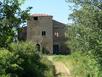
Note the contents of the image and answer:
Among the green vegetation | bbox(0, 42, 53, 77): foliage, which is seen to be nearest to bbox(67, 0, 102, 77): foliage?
the green vegetation

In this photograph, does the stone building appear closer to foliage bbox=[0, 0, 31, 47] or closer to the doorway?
the doorway

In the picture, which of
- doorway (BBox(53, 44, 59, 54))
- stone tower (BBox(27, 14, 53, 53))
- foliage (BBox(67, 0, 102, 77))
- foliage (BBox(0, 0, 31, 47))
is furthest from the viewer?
doorway (BBox(53, 44, 59, 54))

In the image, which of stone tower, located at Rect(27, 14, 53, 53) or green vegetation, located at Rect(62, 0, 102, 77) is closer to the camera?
green vegetation, located at Rect(62, 0, 102, 77)

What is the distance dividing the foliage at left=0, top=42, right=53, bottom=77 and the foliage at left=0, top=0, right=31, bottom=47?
10.2 metres

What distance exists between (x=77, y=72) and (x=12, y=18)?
76.7 feet

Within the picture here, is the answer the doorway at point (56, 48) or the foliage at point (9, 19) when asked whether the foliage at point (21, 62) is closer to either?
the foliage at point (9, 19)

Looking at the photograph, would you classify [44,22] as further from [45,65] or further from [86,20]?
[86,20]

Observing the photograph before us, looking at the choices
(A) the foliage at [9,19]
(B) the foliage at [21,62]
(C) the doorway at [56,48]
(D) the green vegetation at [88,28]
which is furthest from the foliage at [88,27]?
(C) the doorway at [56,48]

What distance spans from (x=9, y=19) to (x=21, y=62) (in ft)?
59.6

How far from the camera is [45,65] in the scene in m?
36.9

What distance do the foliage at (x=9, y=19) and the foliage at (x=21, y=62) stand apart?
1020cm

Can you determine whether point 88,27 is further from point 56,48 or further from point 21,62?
point 56,48

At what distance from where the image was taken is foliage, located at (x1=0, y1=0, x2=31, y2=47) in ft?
32.1

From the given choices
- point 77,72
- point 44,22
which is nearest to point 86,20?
point 77,72
